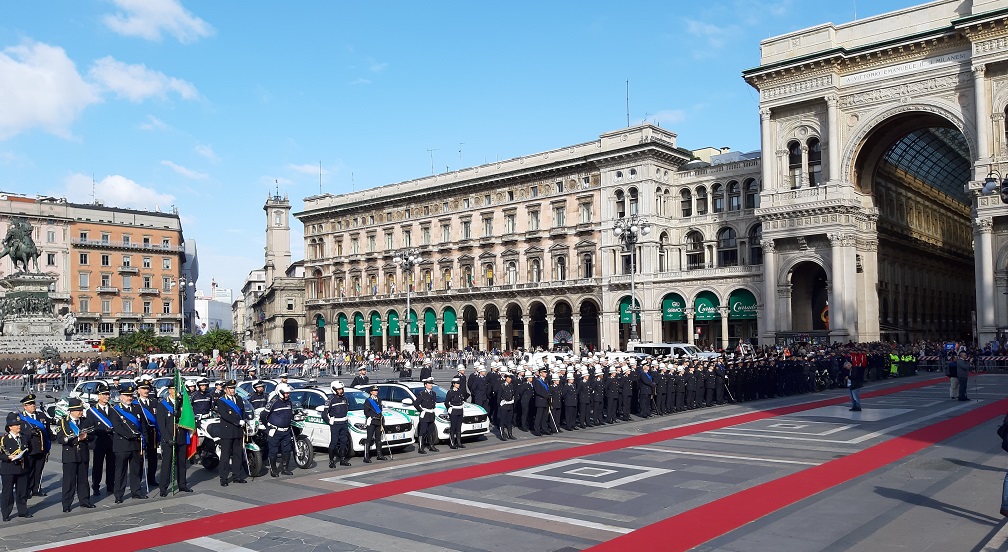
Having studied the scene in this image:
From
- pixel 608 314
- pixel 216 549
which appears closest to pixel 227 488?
pixel 216 549

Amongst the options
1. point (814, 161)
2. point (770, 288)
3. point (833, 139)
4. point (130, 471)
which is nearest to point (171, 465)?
point (130, 471)

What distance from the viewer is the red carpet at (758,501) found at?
1073 centimetres

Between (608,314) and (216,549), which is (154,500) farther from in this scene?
(608,314)

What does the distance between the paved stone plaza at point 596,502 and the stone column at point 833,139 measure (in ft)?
121

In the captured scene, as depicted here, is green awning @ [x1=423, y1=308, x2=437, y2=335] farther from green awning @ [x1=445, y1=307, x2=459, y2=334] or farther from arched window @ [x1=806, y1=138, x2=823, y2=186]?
arched window @ [x1=806, y1=138, x2=823, y2=186]

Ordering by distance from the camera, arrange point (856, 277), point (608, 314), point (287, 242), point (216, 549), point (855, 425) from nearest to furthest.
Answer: point (216, 549)
point (855, 425)
point (856, 277)
point (608, 314)
point (287, 242)

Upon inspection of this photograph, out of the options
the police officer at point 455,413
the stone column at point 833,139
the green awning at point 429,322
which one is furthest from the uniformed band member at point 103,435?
the green awning at point 429,322

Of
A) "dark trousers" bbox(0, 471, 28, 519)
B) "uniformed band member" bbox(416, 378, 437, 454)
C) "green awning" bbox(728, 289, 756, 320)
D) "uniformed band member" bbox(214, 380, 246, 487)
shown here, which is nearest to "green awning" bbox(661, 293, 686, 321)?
"green awning" bbox(728, 289, 756, 320)

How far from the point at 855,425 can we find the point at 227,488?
50.7 feet

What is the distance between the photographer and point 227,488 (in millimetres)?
15320

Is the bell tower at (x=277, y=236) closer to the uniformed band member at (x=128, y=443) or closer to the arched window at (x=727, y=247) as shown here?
the arched window at (x=727, y=247)

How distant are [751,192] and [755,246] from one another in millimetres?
Answer: 4160

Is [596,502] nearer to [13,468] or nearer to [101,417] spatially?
[101,417]

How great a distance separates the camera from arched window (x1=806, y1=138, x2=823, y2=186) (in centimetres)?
5681
